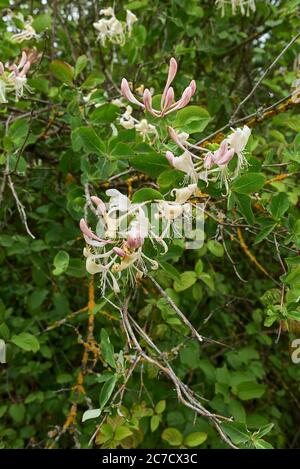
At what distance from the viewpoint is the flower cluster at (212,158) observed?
2.43ft

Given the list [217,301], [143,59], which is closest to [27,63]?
[143,59]

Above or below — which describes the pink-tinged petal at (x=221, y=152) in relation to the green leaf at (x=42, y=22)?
above

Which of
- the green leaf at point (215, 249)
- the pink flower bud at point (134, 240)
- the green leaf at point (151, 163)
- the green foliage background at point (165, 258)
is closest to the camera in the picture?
the pink flower bud at point (134, 240)

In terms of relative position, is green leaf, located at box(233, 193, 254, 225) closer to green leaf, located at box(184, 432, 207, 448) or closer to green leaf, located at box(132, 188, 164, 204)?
green leaf, located at box(132, 188, 164, 204)

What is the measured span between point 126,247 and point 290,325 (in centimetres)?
39

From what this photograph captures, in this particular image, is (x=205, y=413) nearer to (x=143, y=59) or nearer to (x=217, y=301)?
(x=217, y=301)

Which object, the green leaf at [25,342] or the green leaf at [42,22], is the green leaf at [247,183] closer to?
the green leaf at [25,342]

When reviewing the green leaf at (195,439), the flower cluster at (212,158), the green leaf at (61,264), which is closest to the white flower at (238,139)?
the flower cluster at (212,158)

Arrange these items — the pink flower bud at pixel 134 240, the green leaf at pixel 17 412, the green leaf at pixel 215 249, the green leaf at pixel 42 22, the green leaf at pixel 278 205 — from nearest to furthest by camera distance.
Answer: the pink flower bud at pixel 134 240 < the green leaf at pixel 278 205 < the green leaf at pixel 215 249 < the green leaf at pixel 42 22 < the green leaf at pixel 17 412

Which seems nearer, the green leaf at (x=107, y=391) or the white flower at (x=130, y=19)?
the green leaf at (x=107, y=391)

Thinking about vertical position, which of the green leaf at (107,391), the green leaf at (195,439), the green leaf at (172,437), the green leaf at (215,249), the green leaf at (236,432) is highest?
the green leaf at (107,391)

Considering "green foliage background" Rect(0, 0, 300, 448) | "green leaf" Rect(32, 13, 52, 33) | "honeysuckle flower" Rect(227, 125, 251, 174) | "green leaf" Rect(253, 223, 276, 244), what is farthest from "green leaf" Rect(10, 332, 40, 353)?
"green leaf" Rect(32, 13, 52, 33)

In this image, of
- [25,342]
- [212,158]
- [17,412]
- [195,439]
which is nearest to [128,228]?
[212,158]

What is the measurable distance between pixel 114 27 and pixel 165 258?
663 millimetres
